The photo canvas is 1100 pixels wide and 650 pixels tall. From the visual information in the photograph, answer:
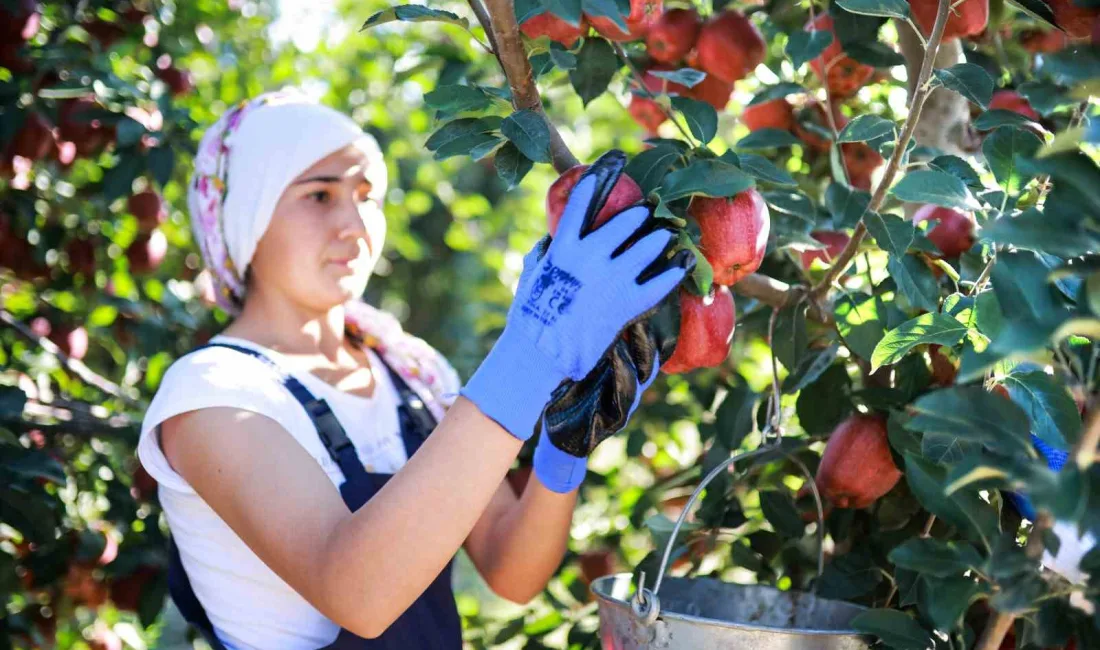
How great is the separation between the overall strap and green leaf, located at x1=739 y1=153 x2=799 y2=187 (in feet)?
2.36

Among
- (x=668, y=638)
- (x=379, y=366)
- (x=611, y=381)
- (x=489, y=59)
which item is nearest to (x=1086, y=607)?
(x=668, y=638)

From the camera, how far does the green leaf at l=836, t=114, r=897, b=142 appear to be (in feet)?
3.82

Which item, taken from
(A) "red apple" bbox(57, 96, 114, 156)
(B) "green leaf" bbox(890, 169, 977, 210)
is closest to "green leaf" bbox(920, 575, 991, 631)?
(B) "green leaf" bbox(890, 169, 977, 210)

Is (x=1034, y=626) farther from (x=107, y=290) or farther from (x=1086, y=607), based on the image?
(x=107, y=290)

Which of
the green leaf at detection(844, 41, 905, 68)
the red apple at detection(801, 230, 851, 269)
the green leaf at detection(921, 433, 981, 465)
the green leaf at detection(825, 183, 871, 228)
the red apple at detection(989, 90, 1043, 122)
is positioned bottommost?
the red apple at detection(801, 230, 851, 269)

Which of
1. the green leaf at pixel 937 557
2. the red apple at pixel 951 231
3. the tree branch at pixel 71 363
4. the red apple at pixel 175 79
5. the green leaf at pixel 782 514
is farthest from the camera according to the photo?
the red apple at pixel 175 79

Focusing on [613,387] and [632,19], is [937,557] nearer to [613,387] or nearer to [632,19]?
[613,387]

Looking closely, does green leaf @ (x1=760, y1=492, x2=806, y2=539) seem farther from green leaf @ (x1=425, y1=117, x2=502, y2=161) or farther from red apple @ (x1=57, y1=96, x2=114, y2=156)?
red apple @ (x1=57, y1=96, x2=114, y2=156)

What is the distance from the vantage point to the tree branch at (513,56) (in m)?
1.05

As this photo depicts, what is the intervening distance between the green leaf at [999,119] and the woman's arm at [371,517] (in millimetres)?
584

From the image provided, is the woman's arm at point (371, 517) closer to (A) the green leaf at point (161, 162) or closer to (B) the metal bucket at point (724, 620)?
(B) the metal bucket at point (724, 620)

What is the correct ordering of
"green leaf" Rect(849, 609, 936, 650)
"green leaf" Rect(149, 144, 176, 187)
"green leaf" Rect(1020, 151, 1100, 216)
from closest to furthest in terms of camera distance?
"green leaf" Rect(1020, 151, 1100, 216)
"green leaf" Rect(849, 609, 936, 650)
"green leaf" Rect(149, 144, 176, 187)

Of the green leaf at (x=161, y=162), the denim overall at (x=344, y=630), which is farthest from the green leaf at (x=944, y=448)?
the green leaf at (x=161, y=162)

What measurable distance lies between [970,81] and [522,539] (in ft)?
3.00
